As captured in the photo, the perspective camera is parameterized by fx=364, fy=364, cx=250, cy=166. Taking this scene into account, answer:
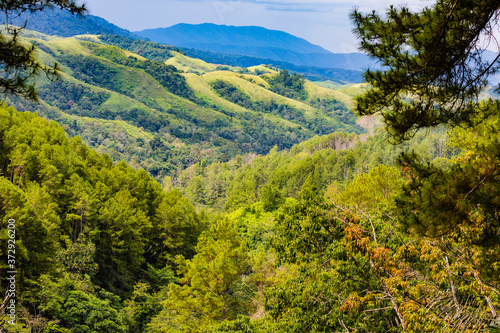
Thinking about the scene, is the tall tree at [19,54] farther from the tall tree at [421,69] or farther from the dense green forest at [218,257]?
the dense green forest at [218,257]

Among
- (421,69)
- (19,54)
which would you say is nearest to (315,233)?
(421,69)

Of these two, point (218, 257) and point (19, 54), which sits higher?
point (19, 54)

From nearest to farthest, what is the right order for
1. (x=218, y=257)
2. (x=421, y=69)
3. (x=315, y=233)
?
(x=421, y=69) → (x=315, y=233) → (x=218, y=257)

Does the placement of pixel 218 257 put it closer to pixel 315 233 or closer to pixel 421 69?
pixel 315 233

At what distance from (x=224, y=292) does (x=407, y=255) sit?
15.0 metres

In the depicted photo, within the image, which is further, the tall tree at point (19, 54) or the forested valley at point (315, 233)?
the tall tree at point (19, 54)

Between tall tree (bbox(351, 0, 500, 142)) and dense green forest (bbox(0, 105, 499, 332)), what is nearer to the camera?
tall tree (bbox(351, 0, 500, 142))

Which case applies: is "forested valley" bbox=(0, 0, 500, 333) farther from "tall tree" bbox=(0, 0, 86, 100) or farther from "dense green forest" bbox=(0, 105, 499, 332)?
"tall tree" bbox=(0, 0, 86, 100)

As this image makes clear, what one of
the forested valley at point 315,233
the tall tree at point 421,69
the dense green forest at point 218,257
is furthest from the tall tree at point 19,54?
the dense green forest at point 218,257

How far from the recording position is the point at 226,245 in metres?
21.5

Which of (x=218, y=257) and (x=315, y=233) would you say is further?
(x=218, y=257)

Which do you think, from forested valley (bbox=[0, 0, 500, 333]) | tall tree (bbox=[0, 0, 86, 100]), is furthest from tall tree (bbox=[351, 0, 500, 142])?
tall tree (bbox=[0, 0, 86, 100])

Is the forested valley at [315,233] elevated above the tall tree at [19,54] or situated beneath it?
situated beneath

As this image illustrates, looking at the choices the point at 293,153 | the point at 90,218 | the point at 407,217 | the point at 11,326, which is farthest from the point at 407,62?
the point at 293,153
